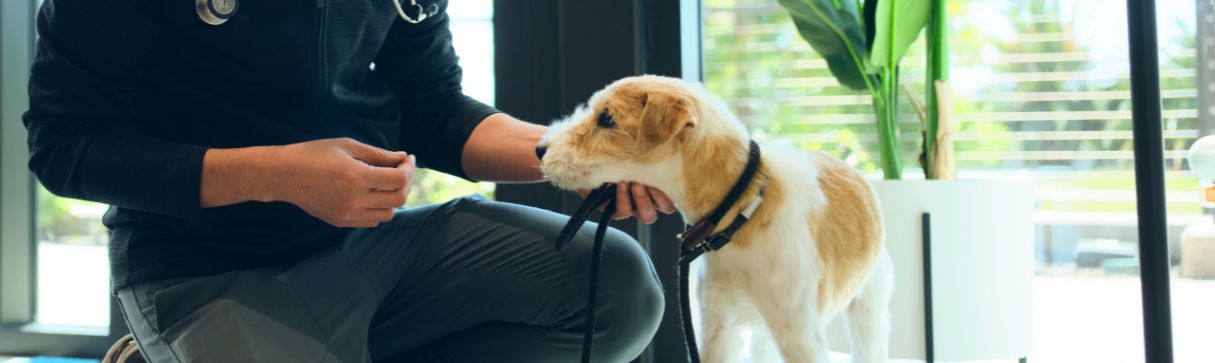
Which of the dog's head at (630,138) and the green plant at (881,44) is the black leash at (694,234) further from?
the green plant at (881,44)

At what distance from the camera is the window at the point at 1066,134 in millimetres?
1790

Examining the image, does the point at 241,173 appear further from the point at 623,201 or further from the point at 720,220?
the point at 720,220

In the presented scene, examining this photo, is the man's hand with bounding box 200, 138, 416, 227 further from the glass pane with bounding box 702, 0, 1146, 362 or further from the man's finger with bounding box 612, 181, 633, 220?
the glass pane with bounding box 702, 0, 1146, 362

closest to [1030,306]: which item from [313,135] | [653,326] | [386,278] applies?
[653,326]

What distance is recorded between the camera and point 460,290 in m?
1.26

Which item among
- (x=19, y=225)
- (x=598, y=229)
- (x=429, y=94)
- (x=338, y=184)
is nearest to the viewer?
(x=338, y=184)

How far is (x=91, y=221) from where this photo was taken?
2523 millimetres

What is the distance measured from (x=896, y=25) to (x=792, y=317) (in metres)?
0.79

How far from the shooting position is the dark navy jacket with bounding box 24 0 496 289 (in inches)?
41.1

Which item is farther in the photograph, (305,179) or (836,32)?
(836,32)

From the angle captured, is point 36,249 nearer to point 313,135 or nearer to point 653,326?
point 313,135

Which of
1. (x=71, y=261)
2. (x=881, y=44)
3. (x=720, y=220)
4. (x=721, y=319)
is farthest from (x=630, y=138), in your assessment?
(x=71, y=261)

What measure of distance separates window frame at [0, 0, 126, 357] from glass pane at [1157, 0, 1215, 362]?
2.41m

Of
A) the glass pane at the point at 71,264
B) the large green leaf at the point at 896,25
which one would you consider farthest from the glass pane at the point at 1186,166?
the glass pane at the point at 71,264
